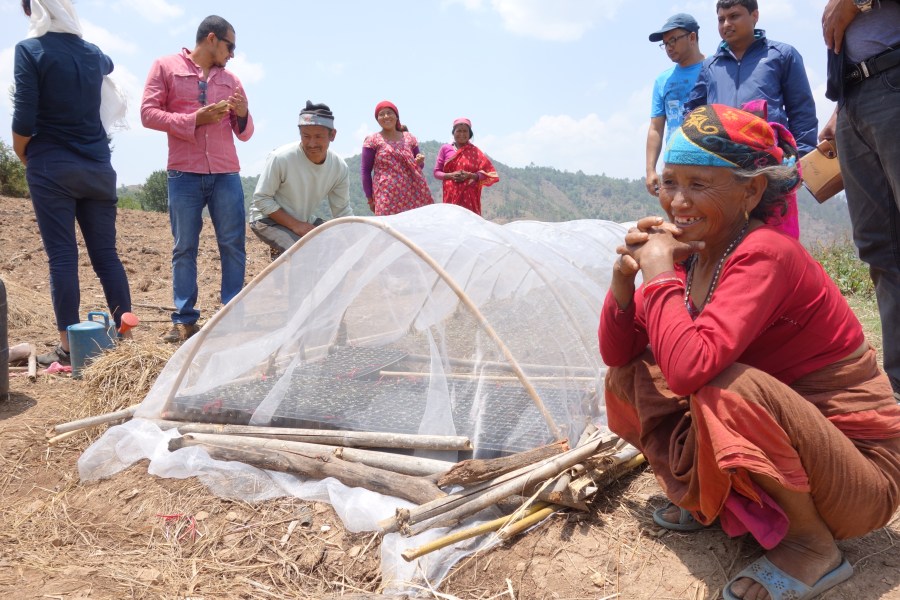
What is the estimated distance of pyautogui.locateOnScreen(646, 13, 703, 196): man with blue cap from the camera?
4.18 meters

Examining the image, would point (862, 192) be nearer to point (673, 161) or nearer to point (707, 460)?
point (673, 161)

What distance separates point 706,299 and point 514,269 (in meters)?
1.20

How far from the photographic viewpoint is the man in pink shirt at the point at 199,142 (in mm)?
4191

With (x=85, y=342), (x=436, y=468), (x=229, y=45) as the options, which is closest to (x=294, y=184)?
(x=229, y=45)

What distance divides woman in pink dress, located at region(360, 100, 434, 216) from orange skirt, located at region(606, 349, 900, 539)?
423 centimetres

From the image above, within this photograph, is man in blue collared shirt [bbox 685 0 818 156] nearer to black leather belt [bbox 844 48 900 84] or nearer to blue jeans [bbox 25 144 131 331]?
black leather belt [bbox 844 48 900 84]

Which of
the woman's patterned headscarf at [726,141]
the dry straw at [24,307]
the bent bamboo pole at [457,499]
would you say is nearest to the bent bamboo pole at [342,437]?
the bent bamboo pole at [457,499]

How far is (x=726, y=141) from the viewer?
1636 mm

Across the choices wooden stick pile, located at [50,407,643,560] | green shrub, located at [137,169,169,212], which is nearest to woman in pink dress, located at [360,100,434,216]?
wooden stick pile, located at [50,407,643,560]

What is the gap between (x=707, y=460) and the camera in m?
1.57

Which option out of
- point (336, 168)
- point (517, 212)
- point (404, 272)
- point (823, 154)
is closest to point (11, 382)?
point (336, 168)

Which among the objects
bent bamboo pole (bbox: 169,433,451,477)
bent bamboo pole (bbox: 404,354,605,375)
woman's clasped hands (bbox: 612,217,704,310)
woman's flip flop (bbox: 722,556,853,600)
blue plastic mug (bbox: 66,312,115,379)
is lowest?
woman's flip flop (bbox: 722,556,853,600)

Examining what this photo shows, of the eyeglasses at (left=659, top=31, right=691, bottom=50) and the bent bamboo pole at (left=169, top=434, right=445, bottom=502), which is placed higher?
the eyeglasses at (left=659, top=31, right=691, bottom=50)

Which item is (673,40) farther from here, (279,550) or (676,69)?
(279,550)
